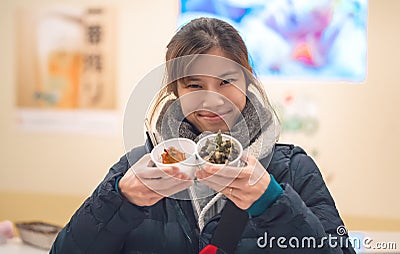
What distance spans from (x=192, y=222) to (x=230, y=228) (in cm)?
8

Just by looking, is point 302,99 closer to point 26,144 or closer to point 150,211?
point 26,144

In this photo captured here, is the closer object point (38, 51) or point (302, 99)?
point (302, 99)

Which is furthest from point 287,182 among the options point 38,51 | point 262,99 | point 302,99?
point 38,51

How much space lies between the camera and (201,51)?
0.86 m

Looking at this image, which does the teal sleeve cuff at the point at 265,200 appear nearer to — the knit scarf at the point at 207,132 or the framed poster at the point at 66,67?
the knit scarf at the point at 207,132

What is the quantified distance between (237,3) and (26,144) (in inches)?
56.9

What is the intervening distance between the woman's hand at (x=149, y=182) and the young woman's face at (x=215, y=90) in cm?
13

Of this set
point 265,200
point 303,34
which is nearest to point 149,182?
point 265,200

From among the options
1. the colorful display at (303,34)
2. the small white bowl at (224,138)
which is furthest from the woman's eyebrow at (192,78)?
the colorful display at (303,34)

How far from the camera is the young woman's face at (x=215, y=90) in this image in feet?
2.73

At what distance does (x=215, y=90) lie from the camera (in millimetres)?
833

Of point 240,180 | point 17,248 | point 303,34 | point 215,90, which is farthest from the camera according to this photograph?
point 303,34

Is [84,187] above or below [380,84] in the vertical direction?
below

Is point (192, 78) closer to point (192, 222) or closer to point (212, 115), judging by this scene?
point (212, 115)
